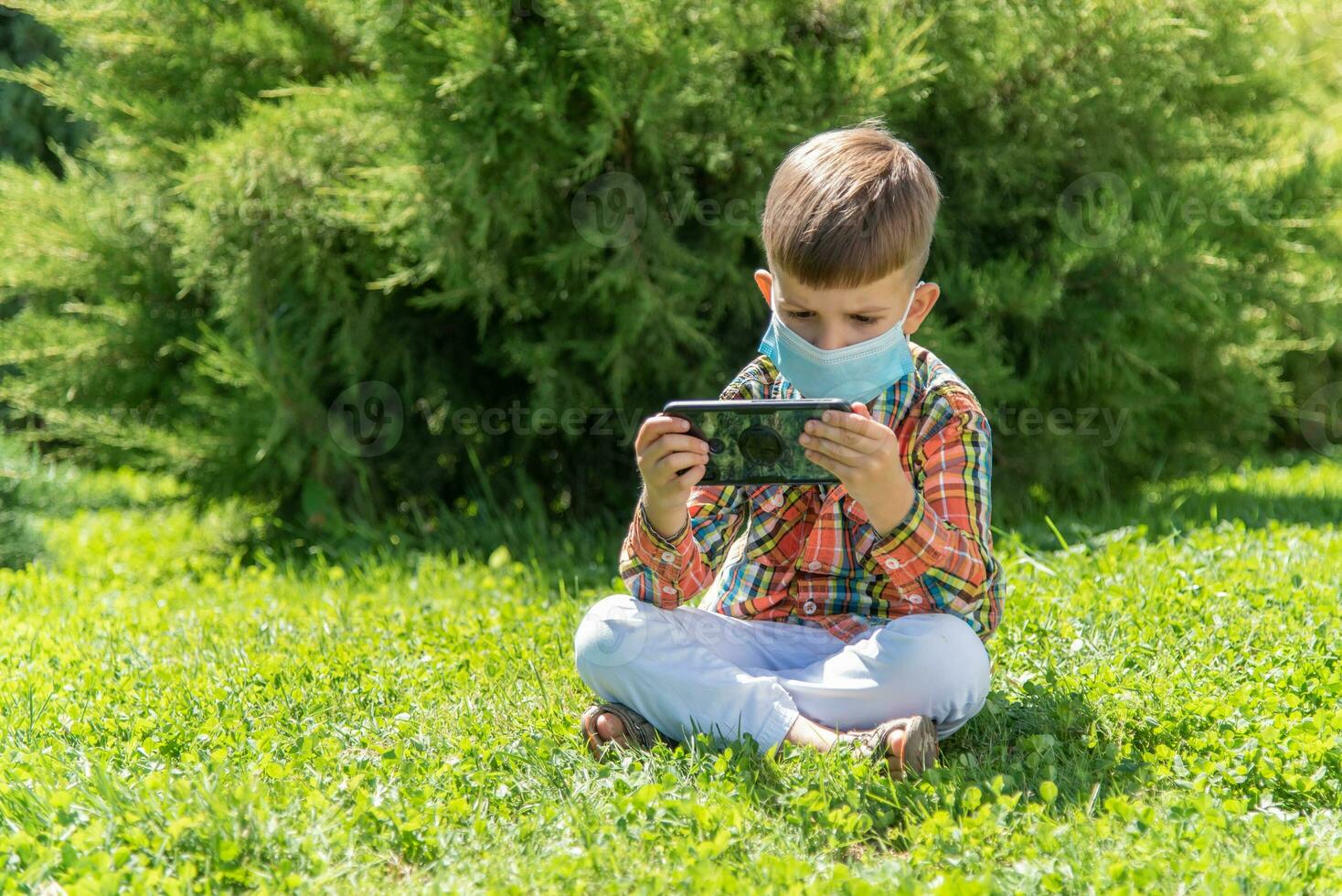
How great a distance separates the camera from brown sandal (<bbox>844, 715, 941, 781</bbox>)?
2.52 metres

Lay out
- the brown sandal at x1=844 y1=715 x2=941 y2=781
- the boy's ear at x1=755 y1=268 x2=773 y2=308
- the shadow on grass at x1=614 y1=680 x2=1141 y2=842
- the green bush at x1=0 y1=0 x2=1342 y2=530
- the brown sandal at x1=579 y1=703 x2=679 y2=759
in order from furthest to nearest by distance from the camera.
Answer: the green bush at x1=0 y1=0 x2=1342 y2=530
the boy's ear at x1=755 y1=268 x2=773 y2=308
the brown sandal at x1=579 y1=703 x2=679 y2=759
the brown sandal at x1=844 y1=715 x2=941 y2=781
the shadow on grass at x1=614 y1=680 x2=1141 y2=842

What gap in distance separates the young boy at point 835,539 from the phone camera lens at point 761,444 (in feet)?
0.28

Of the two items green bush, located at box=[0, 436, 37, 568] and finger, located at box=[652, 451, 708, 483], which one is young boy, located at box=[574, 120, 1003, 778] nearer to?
finger, located at box=[652, 451, 708, 483]

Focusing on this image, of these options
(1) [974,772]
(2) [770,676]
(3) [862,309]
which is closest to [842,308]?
(3) [862,309]

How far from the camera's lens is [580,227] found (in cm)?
480

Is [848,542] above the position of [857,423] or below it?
below

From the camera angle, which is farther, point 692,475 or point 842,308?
point 842,308

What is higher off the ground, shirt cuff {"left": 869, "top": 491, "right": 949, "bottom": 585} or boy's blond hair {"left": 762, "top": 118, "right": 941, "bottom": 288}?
boy's blond hair {"left": 762, "top": 118, "right": 941, "bottom": 288}

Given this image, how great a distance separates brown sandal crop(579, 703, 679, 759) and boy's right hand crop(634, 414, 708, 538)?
→ 493mm

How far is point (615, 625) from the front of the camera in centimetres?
280

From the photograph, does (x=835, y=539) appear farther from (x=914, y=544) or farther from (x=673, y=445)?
(x=673, y=445)

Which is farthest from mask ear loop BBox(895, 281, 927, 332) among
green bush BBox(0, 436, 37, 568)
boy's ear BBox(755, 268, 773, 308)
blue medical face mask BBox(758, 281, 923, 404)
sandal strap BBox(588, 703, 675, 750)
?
green bush BBox(0, 436, 37, 568)

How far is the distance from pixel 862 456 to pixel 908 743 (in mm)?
582

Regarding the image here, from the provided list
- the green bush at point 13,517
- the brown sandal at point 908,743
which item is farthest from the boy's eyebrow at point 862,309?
the green bush at point 13,517
